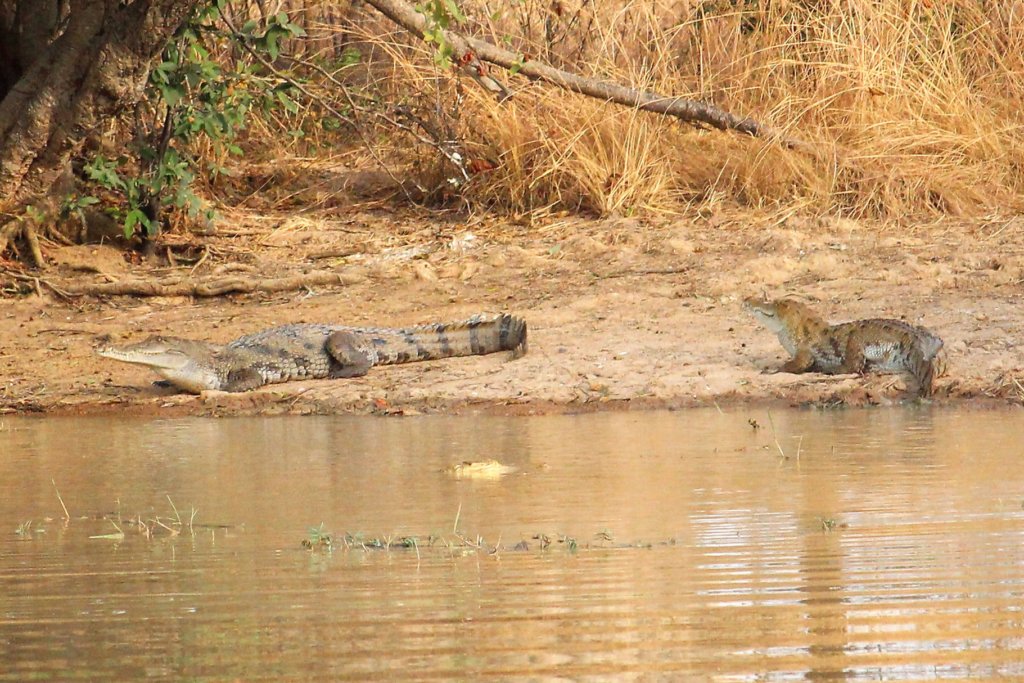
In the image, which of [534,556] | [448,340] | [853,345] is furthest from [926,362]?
[534,556]

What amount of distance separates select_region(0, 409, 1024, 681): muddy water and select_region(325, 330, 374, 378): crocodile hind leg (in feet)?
6.05

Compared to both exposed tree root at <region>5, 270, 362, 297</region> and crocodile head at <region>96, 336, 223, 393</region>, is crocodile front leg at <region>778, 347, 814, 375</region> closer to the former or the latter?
crocodile head at <region>96, 336, 223, 393</region>

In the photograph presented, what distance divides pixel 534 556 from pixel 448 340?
15.4 ft

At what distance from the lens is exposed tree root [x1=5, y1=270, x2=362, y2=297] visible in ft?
33.1

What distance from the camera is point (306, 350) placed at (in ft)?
28.8

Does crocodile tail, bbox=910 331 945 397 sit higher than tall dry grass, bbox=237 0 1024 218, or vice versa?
tall dry grass, bbox=237 0 1024 218

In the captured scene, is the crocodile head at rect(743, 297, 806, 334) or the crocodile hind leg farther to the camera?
the crocodile hind leg

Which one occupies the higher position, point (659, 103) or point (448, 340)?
point (659, 103)

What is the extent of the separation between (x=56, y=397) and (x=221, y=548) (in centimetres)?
420

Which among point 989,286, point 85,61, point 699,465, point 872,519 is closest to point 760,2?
point 989,286

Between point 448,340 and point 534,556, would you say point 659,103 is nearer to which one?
point 448,340

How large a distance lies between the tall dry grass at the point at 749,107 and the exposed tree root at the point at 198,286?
4.97ft

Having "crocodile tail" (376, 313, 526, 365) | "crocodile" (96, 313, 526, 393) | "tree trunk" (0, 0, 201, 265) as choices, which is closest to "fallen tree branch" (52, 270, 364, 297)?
"tree trunk" (0, 0, 201, 265)

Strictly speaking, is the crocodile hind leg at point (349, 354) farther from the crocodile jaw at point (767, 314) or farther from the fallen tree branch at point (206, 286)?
the crocodile jaw at point (767, 314)
